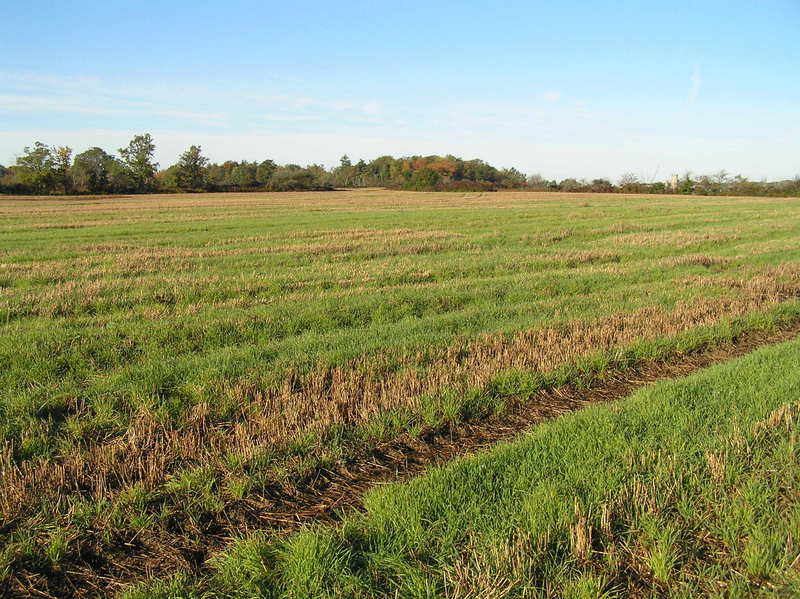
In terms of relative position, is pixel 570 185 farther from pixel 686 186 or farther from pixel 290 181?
pixel 290 181

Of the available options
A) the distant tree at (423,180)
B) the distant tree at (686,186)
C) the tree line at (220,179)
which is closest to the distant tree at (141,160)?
the tree line at (220,179)

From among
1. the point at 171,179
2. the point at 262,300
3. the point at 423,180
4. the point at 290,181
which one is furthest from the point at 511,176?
the point at 262,300

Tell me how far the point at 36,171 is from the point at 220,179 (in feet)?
129

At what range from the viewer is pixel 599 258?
58.6 feet

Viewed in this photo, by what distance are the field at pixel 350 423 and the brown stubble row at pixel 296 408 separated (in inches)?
1.1

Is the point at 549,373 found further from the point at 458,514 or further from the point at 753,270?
the point at 753,270

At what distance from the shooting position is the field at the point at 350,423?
3.67m

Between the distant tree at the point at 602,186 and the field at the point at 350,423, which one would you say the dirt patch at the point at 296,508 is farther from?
the distant tree at the point at 602,186

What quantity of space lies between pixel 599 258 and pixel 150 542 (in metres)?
16.3

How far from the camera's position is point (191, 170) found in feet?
360

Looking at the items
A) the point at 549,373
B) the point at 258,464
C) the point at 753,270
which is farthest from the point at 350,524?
the point at 753,270

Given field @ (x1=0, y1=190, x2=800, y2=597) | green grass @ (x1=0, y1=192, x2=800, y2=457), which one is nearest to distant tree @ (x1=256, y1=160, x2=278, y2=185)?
green grass @ (x1=0, y1=192, x2=800, y2=457)

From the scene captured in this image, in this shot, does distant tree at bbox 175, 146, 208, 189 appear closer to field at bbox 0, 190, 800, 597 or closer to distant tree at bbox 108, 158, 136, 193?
distant tree at bbox 108, 158, 136, 193

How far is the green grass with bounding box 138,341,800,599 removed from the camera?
3.40 meters
